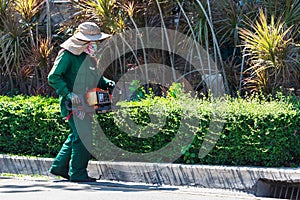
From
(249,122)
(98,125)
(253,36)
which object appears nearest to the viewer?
(249,122)

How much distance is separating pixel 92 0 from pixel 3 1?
66.4 inches

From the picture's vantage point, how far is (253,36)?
956 centimetres

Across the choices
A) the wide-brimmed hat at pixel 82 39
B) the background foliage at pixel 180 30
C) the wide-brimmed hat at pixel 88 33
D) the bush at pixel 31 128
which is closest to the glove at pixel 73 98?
the wide-brimmed hat at pixel 82 39

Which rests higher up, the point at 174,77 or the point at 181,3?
the point at 181,3

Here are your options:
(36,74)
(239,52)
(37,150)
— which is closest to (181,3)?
(239,52)

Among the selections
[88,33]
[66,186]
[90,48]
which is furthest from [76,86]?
[66,186]

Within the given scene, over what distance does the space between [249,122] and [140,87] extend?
9.25 ft

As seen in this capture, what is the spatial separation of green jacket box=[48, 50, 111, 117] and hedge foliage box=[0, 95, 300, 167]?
0.58 metres

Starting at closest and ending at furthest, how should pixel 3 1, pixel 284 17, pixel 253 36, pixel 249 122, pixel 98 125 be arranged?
pixel 249 122
pixel 98 125
pixel 253 36
pixel 284 17
pixel 3 1

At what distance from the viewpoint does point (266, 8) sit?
416 inches

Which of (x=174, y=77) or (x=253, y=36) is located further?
(x=174, y=77)

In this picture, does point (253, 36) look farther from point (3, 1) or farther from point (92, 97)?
point (3, 1)

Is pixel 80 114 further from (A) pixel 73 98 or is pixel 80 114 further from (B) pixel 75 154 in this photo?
(B) pixel 75 154

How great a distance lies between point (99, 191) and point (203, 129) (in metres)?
1.39
